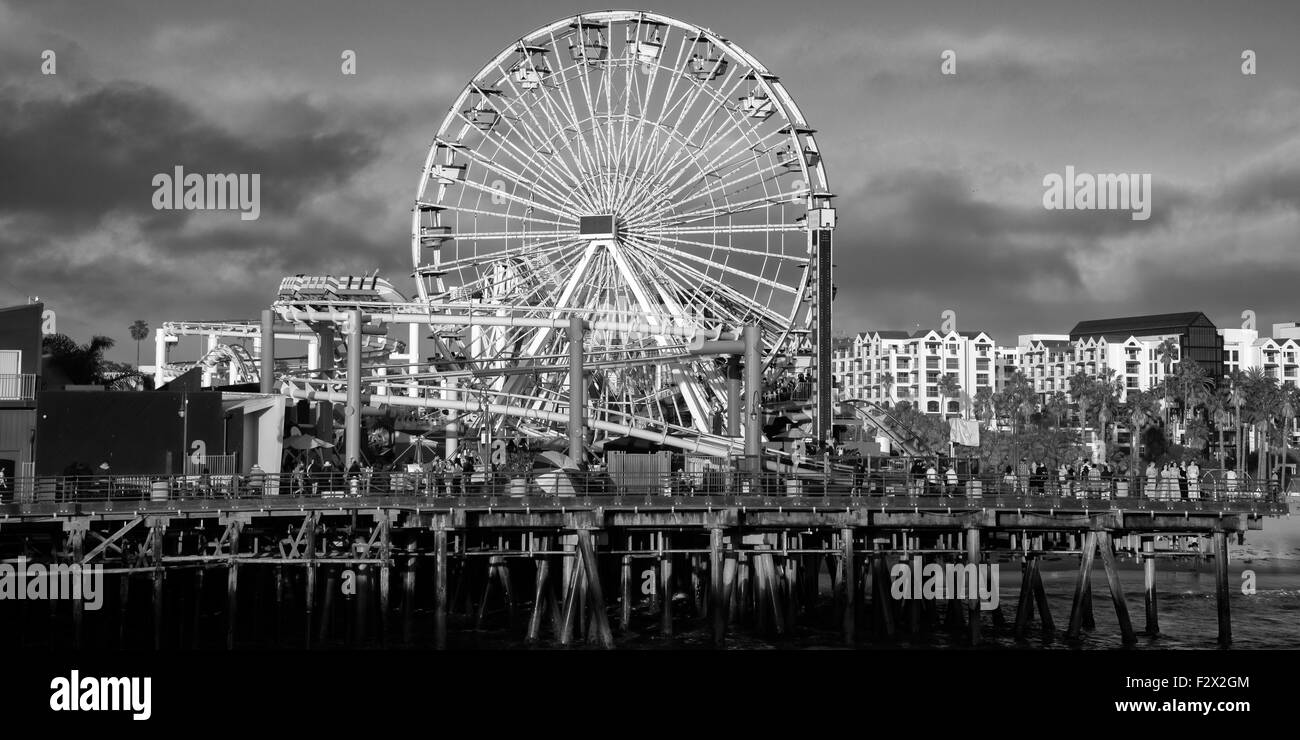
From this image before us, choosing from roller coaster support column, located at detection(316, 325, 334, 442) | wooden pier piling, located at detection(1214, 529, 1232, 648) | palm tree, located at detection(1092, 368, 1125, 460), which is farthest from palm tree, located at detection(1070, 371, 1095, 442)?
wooden pier piling, located at detection(1214, 529, 1232, 648)

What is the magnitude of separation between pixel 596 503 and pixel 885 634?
1105 cm

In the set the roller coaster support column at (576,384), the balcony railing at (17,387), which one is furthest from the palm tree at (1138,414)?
the balcony railing at (17,387)

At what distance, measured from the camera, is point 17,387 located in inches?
2077

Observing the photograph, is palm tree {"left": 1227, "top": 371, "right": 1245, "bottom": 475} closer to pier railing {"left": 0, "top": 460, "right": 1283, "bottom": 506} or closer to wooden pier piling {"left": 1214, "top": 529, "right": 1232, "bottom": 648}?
pier railing {"left": 0, "top": 460, "right": 1283, "bottom": 506}

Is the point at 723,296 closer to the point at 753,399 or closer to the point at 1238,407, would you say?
the point at 753,399

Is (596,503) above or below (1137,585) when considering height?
above

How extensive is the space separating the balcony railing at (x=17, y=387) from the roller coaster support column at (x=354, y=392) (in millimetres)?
10943

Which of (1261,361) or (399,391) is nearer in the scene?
(399,391)

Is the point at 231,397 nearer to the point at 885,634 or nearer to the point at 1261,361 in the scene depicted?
the point at 885,634

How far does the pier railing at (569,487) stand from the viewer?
1837 inches

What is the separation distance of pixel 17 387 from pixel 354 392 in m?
11.9

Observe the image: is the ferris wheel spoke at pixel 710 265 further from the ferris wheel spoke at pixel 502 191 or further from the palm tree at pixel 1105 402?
the palm tree at pixel 1105 402
